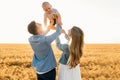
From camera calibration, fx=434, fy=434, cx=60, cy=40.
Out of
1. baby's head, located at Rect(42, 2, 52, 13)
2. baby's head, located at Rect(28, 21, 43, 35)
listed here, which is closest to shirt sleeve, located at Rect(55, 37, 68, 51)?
baby's head, located at Rect(28, 21, 43, 35)

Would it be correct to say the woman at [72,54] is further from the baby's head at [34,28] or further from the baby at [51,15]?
the baby's head at [34,28]

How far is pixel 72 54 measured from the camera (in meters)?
6.86

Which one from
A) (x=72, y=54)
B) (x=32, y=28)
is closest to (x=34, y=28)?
(x=32, y=28)

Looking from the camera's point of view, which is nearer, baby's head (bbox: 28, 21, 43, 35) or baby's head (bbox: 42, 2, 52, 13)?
baby's head (bbox: 28, 21, 43, 35)

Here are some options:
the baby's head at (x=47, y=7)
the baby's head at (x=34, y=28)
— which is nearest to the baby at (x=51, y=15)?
the baby's head at (x=47, y=7)

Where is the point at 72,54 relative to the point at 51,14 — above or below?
below

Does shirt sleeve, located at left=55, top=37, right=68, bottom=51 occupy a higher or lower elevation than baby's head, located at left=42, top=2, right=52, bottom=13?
lower

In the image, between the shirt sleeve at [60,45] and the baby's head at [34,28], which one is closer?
the baby's head at [34,28]

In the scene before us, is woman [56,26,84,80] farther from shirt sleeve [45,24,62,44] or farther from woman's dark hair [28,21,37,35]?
woman's dark hair [28,21,37,35]

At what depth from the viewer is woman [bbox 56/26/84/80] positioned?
684cm

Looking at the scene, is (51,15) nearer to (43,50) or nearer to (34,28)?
(34,28)

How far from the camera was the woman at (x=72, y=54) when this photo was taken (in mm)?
6844

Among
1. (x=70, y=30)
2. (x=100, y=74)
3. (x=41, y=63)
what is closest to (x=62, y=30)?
(x=70, y=30)

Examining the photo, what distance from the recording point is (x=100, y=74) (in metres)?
13.7
